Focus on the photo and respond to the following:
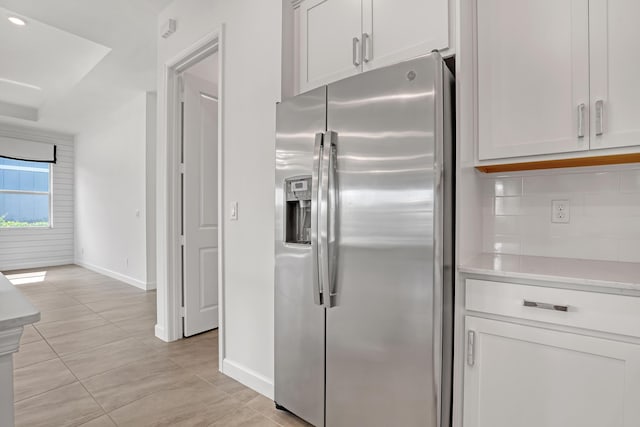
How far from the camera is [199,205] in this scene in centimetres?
322

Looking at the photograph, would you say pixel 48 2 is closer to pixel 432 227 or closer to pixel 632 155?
pixel 432 227

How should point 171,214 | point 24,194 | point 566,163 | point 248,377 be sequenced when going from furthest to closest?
point 24,194
point 171,214
point 248,377
point 566,163

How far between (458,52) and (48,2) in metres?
3.26

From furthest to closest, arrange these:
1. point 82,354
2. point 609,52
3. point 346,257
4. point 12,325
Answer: point 82,354
point 346,257
point 609,52
point 12,325

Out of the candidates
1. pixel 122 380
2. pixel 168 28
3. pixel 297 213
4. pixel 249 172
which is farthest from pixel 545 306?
pixel 168 28

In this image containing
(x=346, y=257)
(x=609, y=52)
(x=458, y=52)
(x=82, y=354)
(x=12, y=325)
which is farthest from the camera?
(x=82, y=354)

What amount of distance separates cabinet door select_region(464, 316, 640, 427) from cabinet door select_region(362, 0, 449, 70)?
1.23m

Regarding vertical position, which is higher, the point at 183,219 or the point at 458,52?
the point at 458,52

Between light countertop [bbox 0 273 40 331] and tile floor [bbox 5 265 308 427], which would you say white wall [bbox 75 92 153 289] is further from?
light countertop [bbox 0 273 40 331]

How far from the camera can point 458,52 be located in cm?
145

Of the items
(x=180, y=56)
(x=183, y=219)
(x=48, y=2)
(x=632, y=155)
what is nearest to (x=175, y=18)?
(x=180, y=56)

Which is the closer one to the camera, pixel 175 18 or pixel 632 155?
pixel 632 155

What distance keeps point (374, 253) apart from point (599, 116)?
1.03 meters

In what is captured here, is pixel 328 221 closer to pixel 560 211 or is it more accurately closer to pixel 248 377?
pixel 560 211
